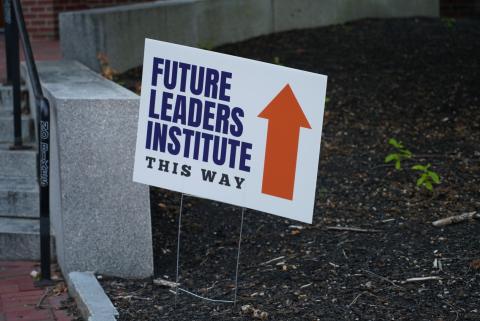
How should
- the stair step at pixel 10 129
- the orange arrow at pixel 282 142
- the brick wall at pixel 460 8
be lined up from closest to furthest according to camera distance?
the orange arrow at pixel 282 142
the stair step at pixel 10 129
the brick wall at pixel 460 8

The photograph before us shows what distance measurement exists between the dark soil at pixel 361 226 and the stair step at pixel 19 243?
825 mm

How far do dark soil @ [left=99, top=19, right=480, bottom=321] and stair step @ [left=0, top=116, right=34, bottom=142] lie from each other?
46.8 inches

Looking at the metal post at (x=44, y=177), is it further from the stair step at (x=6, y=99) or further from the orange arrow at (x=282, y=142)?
the stair step at (x=6, y=99)

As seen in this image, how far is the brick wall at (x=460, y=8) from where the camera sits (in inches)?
555

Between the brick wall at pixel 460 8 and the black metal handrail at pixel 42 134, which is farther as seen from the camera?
the brick wall at pixel 460 8

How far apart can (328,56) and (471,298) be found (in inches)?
206

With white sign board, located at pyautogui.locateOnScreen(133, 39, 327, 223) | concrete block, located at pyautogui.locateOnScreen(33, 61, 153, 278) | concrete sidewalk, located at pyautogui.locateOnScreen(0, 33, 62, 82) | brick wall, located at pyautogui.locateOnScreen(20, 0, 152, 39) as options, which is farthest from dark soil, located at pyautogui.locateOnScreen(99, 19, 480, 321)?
brick wall, located at pyautogui.locateOnScreen(20, 0, 152, 39)

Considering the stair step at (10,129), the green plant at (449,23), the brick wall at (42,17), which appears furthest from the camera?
the brick wall at (42,17)

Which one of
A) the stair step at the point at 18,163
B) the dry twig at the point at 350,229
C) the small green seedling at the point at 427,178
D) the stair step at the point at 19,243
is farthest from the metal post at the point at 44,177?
the small green seedling at the point at 427,178

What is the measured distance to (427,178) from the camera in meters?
6.45

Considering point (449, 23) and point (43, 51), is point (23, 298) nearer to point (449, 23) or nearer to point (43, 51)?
point (43, 51)

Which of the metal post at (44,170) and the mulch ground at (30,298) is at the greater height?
the metal post at (44,170)

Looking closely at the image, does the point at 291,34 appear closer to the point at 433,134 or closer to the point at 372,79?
Result: the point at 372,79

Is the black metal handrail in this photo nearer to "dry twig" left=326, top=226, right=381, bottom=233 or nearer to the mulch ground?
the mulch ground
